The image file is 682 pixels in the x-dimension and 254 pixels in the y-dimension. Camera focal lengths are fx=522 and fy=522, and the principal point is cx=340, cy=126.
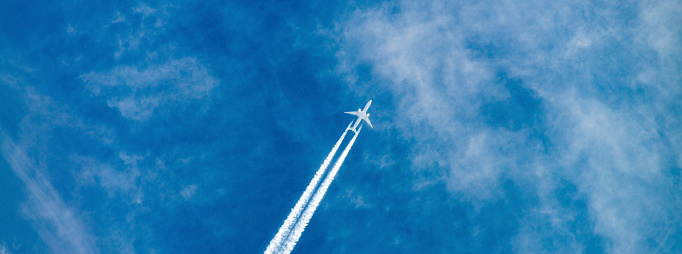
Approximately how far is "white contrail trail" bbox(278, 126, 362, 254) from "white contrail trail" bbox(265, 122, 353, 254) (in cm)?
66

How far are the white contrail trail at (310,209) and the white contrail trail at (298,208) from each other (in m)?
0.66

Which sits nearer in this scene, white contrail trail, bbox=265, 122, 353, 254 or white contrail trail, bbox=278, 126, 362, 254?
white contrail trail, bbox=265, 122, 353, 254

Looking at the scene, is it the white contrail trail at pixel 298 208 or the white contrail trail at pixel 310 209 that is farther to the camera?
the white contrail trail at pixel 310 209

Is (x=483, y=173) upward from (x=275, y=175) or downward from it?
upward

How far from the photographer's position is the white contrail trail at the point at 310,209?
225 feet

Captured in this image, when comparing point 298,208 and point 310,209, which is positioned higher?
point 310,209

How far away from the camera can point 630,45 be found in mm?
75812

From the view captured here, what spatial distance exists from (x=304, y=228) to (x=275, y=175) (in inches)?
320

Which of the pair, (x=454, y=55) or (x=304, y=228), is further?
(x=454, y=55)

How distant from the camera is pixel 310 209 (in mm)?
69438

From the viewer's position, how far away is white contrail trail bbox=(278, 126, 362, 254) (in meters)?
68.4

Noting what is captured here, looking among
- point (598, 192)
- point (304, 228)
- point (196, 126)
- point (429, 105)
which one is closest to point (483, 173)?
point (429, 105)

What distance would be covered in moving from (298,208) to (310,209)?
5.24ft

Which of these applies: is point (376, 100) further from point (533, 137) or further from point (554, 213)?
point (554, 213)
